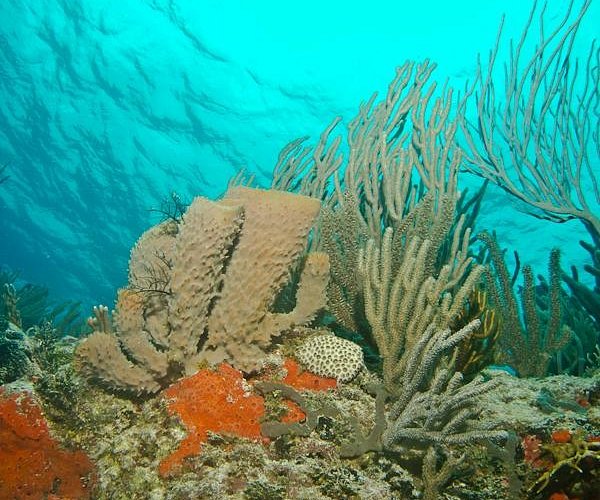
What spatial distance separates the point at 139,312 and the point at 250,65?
17800 millimetres

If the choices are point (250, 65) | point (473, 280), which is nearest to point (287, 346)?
point (473, 280)

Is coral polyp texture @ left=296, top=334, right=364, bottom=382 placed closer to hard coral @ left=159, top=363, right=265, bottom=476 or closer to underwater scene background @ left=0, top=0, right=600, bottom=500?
underwater scene background @ left=0, top=0, right=600, bottom=500

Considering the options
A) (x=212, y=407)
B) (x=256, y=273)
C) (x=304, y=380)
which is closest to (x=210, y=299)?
(x=256, y=273)

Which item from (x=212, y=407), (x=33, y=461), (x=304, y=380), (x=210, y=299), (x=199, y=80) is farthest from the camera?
(x=199, y=80)

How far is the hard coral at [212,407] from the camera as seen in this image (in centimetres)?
227

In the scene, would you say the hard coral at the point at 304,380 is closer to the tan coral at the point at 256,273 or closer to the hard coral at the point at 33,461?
the tan coral at the point at 256,273

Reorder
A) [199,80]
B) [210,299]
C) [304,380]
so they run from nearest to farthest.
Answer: [210,299]
[304,380]
[199,80]

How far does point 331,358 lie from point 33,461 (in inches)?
70.9

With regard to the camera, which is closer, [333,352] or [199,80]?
[333,352]

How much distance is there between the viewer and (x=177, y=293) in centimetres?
256

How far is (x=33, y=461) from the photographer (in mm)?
2219

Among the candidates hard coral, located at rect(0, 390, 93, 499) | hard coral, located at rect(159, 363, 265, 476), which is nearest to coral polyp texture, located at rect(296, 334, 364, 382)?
hard coral, located at rect(159, 363, 265, 476)

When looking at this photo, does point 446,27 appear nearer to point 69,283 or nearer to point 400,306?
point 400,306

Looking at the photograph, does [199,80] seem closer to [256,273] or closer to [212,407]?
[256,273]
